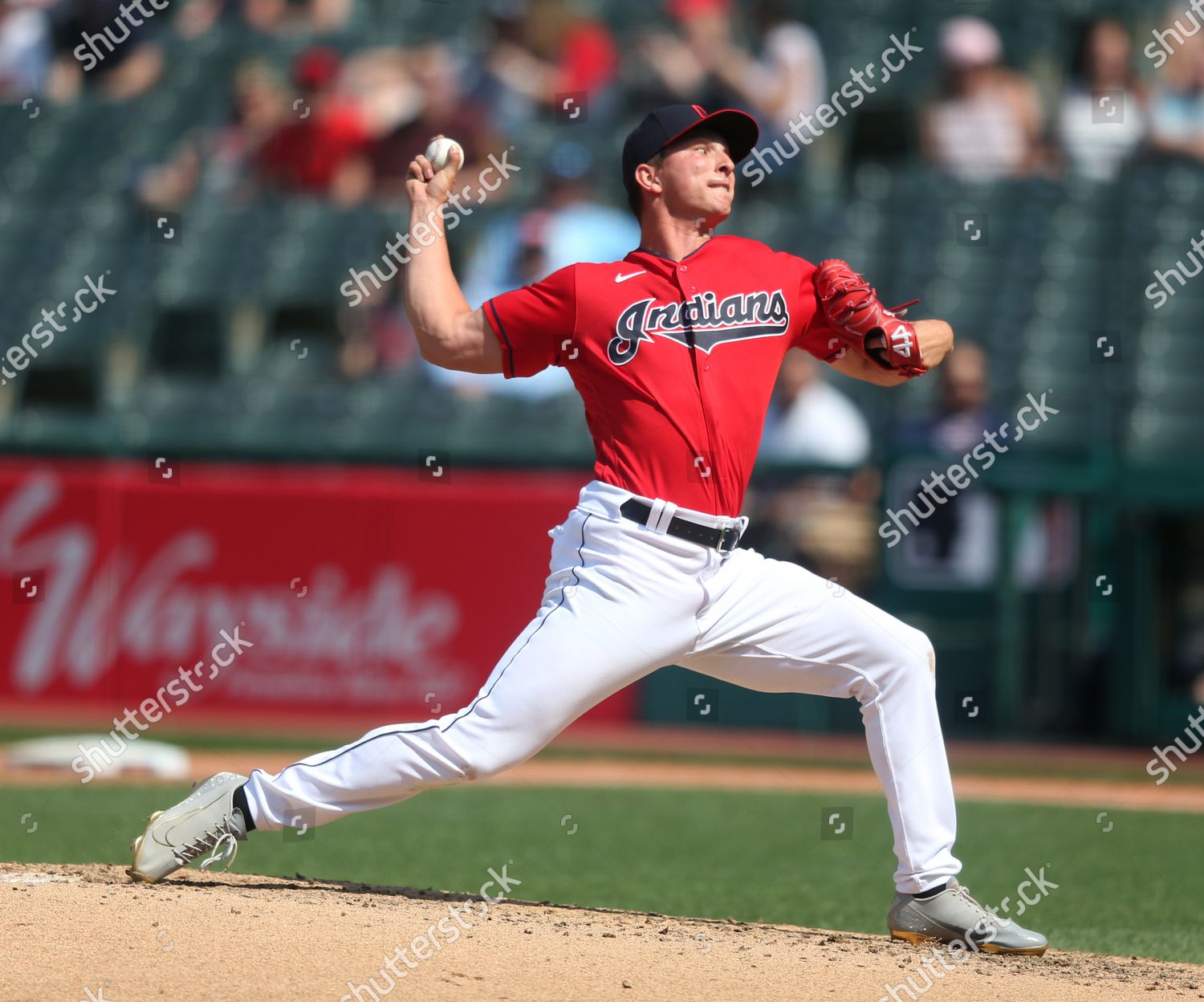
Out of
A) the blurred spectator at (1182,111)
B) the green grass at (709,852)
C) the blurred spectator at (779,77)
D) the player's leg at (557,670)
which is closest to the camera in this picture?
the player's leg at (557,670)

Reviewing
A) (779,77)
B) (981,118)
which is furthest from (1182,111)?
(779,77)

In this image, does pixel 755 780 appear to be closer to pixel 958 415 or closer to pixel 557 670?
pixel 958 415

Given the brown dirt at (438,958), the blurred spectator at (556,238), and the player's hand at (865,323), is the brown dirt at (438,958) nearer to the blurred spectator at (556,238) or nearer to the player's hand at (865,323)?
the player's hand at (865,323)

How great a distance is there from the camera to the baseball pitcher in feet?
13.3

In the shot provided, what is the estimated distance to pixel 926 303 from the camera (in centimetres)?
1122

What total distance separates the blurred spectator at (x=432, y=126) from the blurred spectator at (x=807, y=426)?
314 cm

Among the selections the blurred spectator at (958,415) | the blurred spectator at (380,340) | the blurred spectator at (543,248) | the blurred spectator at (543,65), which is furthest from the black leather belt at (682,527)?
the blurred spectator at (543,65)

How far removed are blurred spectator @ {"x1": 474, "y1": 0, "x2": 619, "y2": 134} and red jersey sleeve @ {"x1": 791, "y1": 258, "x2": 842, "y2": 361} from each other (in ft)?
27.7

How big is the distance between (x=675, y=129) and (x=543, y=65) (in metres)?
8.99

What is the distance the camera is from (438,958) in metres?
3.80

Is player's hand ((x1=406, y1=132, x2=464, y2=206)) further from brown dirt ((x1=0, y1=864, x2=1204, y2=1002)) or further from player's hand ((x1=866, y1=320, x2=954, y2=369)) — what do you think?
brown dirt ((x1=0, y1=864, x2=1204, y2=1002))

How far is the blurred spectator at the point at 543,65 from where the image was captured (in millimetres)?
12688

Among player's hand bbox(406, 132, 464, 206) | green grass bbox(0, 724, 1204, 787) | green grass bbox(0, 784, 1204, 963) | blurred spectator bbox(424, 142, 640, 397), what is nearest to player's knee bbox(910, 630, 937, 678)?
green grass bbox(0, 784, 1204, 963)

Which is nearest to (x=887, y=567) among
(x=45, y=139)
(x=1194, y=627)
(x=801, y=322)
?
(x=1194, y=627)
